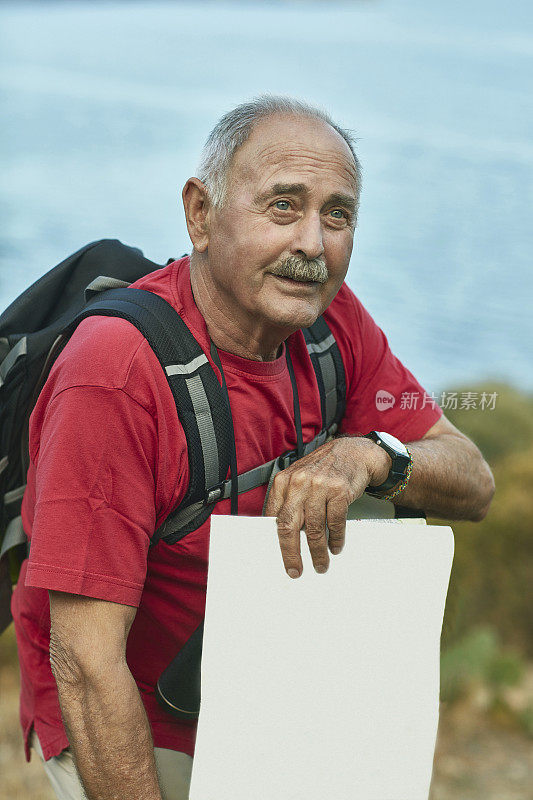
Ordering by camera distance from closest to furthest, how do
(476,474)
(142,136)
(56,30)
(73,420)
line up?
1. (73,420)
2. (476,474)
3. (142,136)
4. (56,30)

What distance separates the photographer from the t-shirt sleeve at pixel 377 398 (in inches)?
71.4

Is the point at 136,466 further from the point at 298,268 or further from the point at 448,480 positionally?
the point at 448,480

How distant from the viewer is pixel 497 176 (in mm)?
5340

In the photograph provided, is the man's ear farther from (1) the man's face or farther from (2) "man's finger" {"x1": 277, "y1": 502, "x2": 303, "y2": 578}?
(2) "man's finger" {"x1": 277, "y1": 502, "x2": 303, "y2": 578}

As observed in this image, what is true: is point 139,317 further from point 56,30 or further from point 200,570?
point 56,30

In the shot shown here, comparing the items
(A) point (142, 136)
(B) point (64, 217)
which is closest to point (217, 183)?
(B) point (64, 217)

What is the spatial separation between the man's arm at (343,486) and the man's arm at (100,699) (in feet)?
0.94

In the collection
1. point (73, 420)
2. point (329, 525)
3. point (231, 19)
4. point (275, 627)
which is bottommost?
point (275, 627)

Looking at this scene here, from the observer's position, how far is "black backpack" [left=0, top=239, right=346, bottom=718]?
4.49ft

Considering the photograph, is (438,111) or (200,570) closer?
(200,570)

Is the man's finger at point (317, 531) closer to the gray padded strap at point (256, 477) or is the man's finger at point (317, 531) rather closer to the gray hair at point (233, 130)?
the gray padded strap at point (256, 477)

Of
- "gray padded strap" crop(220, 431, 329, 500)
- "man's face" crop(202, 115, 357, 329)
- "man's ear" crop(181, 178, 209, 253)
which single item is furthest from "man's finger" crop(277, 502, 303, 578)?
"man's ear" crop(181, 178, 209, 253)

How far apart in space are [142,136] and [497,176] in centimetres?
234

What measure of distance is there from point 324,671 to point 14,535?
2.41 ft
